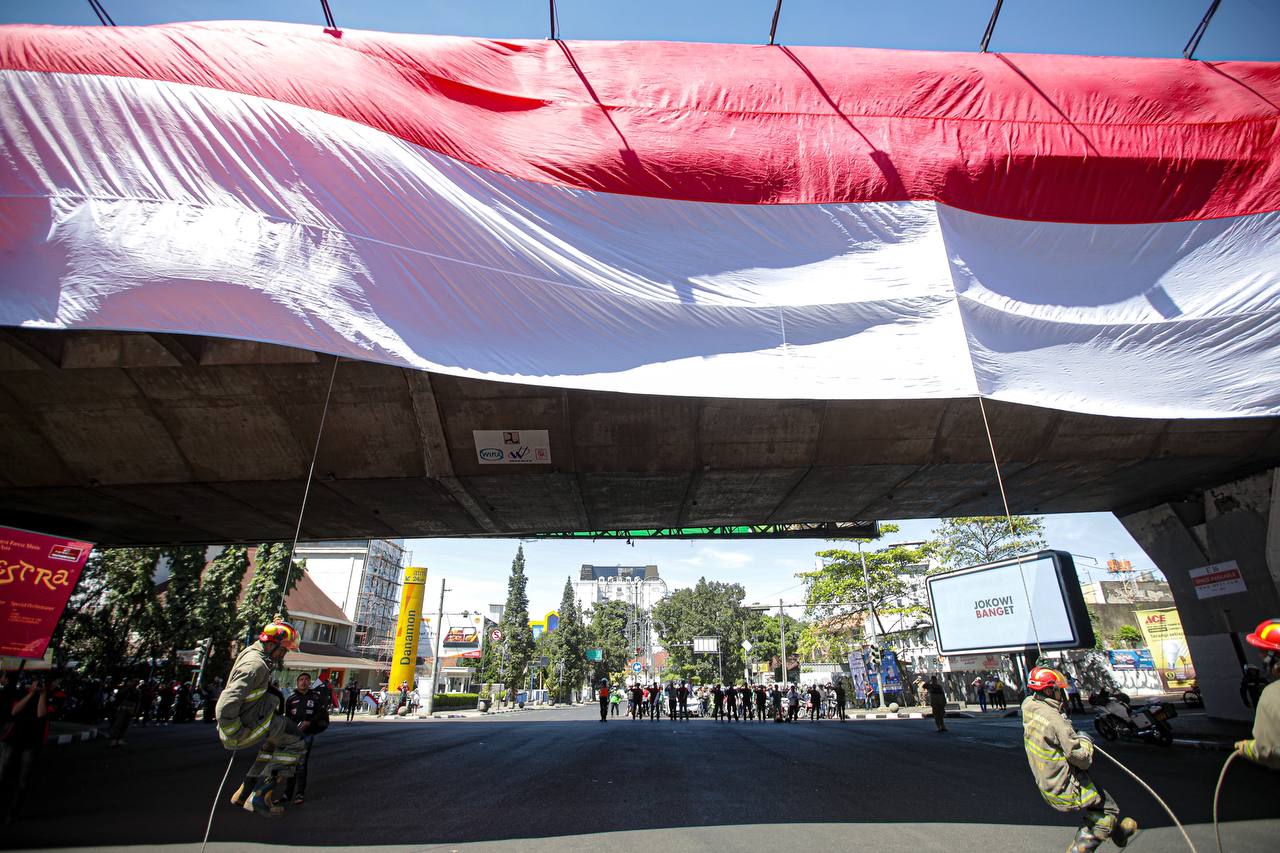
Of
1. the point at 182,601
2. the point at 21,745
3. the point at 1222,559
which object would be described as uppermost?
the point at 182,601

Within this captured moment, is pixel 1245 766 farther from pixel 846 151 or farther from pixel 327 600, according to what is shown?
pixel 327 600

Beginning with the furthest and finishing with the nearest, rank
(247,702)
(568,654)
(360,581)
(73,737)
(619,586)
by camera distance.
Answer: (619,586)
(568,654)
(360,581)
(73,737)
(247,702)

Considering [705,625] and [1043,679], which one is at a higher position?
[705,625]

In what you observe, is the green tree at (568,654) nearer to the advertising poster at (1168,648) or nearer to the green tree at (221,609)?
the green tree at (221,609)

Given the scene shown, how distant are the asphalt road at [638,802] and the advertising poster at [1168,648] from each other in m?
34.6

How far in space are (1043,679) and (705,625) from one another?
74.4 meters

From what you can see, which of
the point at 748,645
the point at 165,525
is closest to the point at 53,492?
the point at 165,525

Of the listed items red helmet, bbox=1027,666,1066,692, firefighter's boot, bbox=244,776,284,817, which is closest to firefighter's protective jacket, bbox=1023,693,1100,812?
red helmet, bbox=1027,666,1066,692

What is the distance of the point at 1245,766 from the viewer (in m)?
9.04

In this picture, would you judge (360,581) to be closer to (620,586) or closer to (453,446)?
(453,446)

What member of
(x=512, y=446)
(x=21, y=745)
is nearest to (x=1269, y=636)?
(x=512, y=446)

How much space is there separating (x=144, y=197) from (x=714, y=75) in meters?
6.40

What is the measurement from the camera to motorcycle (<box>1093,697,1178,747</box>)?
11.5m

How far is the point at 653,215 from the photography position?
660 cm
